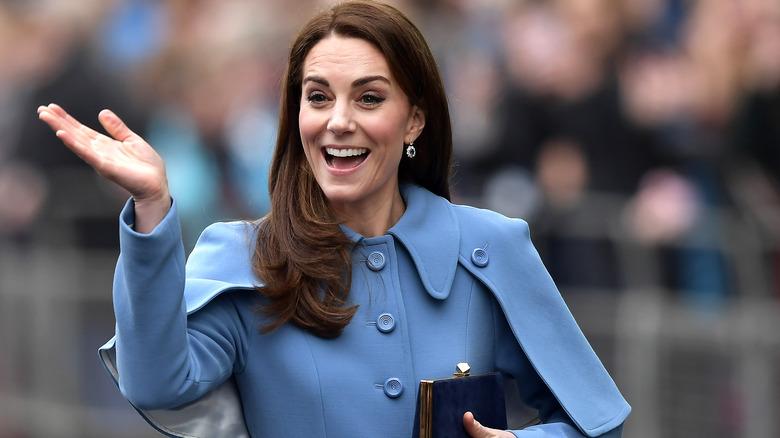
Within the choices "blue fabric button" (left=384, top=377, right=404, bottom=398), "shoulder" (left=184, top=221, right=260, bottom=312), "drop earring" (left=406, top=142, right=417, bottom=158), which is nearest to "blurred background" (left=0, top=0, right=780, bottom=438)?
"drop earring" (left=406, top=142, right=417, bottom=158)

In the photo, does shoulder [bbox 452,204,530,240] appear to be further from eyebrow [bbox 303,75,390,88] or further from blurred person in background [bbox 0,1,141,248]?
blurred person in background [bbox 0,1,141,248]

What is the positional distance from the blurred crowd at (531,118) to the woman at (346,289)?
9.98 feet

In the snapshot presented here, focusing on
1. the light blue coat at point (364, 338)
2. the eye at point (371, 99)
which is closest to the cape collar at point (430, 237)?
the light blue coat at point (364, 338)

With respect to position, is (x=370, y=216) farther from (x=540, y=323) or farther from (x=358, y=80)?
(x=540, y=323)

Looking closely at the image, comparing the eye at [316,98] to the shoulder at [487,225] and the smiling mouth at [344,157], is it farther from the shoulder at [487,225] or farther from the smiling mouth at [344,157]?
the shoulder at [487,225]

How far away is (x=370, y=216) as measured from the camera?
3998 mm

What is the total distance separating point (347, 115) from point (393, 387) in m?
0.73

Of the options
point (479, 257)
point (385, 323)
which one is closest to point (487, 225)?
point (479, 257)

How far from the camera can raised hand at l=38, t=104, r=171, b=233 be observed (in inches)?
130

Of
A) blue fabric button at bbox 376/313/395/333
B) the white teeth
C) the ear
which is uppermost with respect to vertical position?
the ear

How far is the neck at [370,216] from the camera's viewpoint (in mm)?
3967

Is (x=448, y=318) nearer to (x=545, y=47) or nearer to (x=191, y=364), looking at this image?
(x=191, y=364)

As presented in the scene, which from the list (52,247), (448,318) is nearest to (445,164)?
(448,318)

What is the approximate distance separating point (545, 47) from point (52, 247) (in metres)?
3.37
